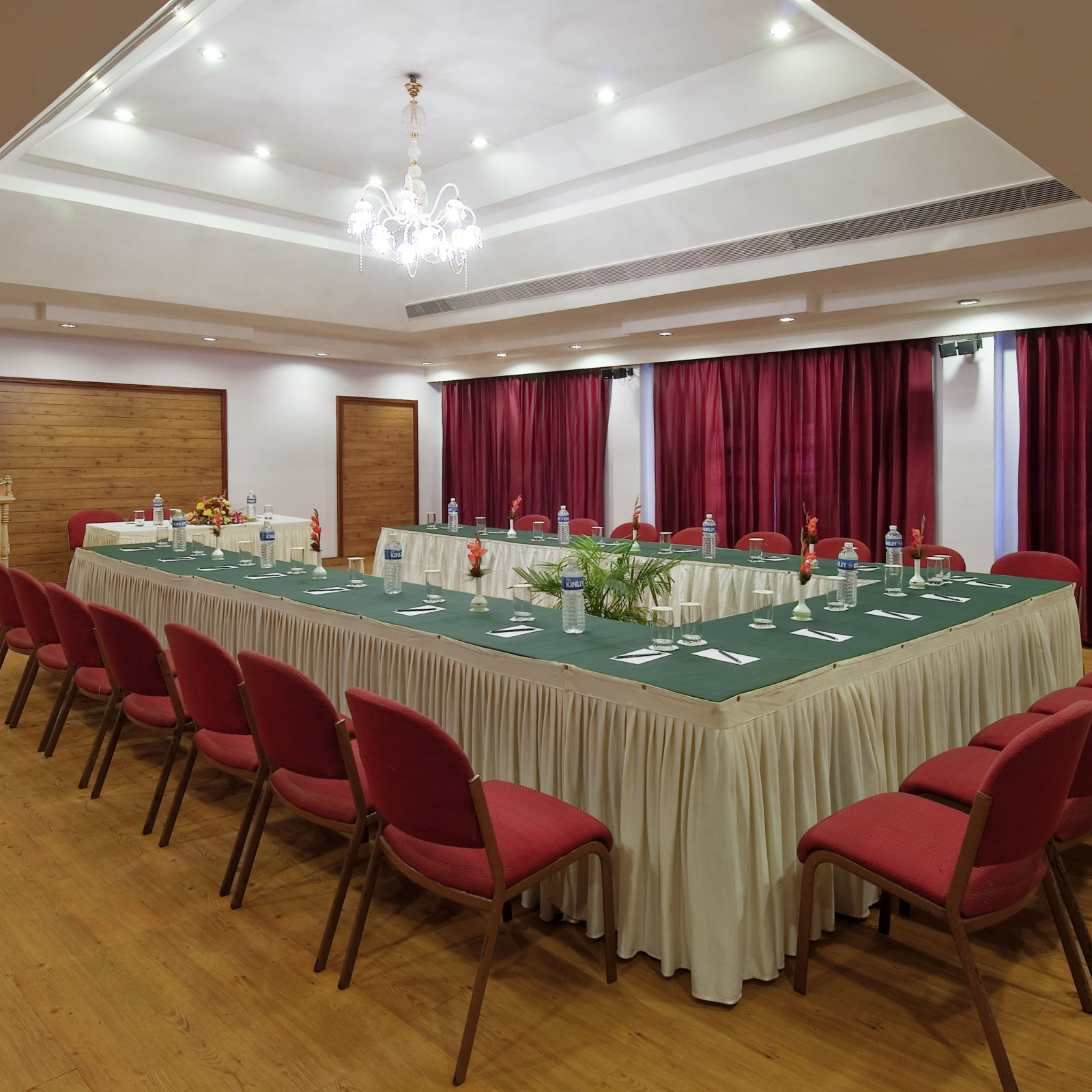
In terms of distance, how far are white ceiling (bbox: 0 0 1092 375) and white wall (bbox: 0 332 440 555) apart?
596 mm

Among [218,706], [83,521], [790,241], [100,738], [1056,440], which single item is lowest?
[100,738]

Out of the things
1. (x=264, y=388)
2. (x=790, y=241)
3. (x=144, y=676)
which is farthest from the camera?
(x=264, y=388)

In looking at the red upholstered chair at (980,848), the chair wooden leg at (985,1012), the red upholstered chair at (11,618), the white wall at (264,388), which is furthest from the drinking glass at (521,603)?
the white wall at (264,388)

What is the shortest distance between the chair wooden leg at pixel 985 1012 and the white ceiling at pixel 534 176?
4.79m

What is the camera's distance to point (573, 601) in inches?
130

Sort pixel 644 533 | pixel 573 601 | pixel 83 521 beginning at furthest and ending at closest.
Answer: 1. pixel 83 521
2. pixel 644 533
3. pixel 573 601

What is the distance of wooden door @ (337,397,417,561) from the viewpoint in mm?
11836

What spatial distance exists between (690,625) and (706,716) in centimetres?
76

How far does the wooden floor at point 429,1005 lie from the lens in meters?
2.09

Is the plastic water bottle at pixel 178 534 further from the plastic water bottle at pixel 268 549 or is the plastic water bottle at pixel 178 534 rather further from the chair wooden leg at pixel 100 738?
the chair wooden leg at pixel 100 738

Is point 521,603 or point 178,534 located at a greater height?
point 178,534

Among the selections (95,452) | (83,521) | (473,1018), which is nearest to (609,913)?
(473,1018)

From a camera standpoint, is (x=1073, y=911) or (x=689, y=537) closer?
(x=1073, y=911)

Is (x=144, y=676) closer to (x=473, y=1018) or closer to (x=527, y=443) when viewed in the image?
(x=473, y=1018)
